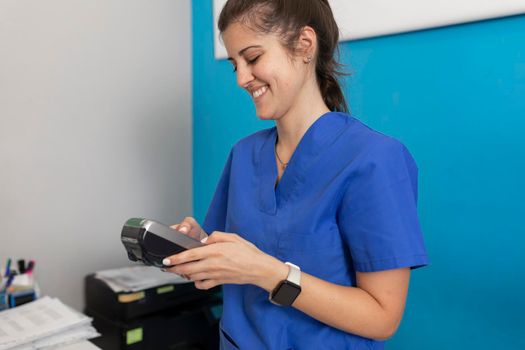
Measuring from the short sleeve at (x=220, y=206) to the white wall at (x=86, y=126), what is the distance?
63cm

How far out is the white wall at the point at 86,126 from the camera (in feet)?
4.43

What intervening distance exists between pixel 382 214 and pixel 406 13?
690 millimetres

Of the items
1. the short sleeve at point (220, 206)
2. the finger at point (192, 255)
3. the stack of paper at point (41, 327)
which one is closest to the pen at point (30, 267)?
the stack of paper at point (41, 327)

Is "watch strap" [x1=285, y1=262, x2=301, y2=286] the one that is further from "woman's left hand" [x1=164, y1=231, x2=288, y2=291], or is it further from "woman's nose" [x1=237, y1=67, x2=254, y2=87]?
"woman's nose" [x1=237, y1=67, x2=254, y2=87]

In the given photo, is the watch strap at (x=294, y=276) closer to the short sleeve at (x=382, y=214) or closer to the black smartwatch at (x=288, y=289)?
the black smartwatch at (x=288, y=289)

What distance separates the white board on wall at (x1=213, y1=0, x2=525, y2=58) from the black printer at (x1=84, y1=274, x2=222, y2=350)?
2.98 ft

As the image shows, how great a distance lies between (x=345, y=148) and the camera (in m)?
0.82

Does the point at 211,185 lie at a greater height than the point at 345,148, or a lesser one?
lesser

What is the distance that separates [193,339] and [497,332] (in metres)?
0.85

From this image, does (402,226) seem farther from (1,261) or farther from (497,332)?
(1,261)

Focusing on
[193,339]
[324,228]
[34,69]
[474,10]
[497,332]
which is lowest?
[193,339]

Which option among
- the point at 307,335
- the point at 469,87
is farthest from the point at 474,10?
the point at 307,335

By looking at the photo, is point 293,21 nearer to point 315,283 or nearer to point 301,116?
point 301,116

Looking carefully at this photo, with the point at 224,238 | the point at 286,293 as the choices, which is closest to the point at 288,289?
the point at 286,293
